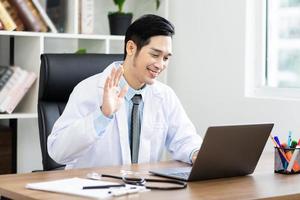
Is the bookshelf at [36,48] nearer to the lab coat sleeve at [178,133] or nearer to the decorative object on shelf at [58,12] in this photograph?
the decorative object on shelf at [58,12]

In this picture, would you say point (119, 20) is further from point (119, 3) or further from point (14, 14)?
point (14, 14)

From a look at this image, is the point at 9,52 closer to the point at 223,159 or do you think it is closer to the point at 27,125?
the point at 27,125

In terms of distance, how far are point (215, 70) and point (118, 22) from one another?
648 millimetres

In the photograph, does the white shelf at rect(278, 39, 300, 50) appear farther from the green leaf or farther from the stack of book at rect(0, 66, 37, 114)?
the stack of book at rect(0, 66, 37, 114)

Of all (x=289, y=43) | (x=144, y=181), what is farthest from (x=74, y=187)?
(x=289, y=43)

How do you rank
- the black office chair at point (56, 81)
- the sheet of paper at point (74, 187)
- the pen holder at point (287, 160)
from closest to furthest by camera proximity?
the sheet of paper at point (74, 187), the pen holder at point (287, 160), the black office chair at point (56, 81)

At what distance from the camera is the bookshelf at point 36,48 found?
3521 millimetres

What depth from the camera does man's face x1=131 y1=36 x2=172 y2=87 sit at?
8.30ft

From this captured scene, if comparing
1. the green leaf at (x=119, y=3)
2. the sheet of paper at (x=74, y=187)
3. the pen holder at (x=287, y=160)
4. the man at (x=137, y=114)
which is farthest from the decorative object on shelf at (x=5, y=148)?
the pen holder at (x=287, y=160)

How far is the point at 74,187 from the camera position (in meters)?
1.82

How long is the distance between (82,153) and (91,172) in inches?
10.8

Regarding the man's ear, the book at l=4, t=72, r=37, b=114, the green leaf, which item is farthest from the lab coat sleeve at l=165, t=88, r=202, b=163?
the green leaf

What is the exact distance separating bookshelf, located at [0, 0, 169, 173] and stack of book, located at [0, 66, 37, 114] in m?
0.05

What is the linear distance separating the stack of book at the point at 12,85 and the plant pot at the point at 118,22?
62 cm
